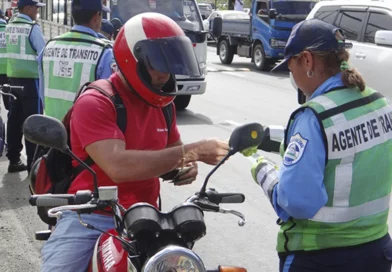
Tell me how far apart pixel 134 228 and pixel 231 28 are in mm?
19741

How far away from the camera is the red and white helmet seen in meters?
2.62

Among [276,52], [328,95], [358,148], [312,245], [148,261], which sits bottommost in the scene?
[276,52]

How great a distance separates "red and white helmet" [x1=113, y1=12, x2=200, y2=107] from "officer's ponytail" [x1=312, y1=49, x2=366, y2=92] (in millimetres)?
514

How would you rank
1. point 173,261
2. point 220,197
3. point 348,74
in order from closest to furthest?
1. point 173,261
2. point 220,197
3. point 348,74

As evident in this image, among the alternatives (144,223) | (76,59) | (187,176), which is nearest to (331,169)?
(187,176)

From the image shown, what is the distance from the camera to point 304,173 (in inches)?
102

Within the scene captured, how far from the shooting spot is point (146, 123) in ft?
9.27

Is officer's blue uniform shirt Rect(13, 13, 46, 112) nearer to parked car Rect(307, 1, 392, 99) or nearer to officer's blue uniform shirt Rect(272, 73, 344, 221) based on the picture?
parked car Rect(307, 1, 392, 99)

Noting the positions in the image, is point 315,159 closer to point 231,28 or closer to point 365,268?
point 365,268

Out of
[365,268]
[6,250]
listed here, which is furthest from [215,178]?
[365,268]

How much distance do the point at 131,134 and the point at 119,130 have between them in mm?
118

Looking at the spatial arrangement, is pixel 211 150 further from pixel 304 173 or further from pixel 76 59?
pixel 76 59

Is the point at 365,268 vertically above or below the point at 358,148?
below

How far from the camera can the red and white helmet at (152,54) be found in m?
2.62
